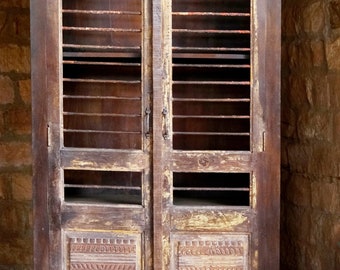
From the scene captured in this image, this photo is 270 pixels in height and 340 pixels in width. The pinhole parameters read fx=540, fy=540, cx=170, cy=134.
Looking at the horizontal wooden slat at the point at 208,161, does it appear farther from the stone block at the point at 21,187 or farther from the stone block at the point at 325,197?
the stone block at the point at 21,187

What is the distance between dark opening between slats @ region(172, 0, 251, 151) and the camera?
2.17 metres

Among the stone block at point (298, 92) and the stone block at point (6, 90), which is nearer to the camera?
the stone block at point (298, 92)

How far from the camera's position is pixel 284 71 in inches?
96.7

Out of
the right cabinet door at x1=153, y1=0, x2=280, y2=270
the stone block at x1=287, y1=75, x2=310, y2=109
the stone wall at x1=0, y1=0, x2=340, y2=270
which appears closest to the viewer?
the right cabinet door at x1=153, y1=0, x2=280, y2=270

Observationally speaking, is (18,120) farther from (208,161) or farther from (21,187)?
(208,161)

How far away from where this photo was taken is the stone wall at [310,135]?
7.09 ft

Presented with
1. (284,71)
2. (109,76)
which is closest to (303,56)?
(284,71)

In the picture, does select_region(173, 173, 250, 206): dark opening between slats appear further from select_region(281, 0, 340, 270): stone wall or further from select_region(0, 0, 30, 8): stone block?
select_region(0, 0, 30, 8): stone block

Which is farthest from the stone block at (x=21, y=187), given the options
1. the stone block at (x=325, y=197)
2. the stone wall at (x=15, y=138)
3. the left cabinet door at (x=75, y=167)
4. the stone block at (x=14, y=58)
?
the stone block at (x=325, y=197)

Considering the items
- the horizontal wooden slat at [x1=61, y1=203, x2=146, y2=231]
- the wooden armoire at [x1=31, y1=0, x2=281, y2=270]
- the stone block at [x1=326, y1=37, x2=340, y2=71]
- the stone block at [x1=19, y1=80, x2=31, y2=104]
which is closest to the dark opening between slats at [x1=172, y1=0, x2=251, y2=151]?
the wooden armoire at [x1=31, y1=0, x2=281, y2=270]

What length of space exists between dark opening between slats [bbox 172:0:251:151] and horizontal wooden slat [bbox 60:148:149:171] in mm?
333

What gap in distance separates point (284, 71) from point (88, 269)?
1.23 metres

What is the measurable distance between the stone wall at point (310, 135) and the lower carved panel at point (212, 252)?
0.46m

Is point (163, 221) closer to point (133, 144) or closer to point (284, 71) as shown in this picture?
point (133, 144)
